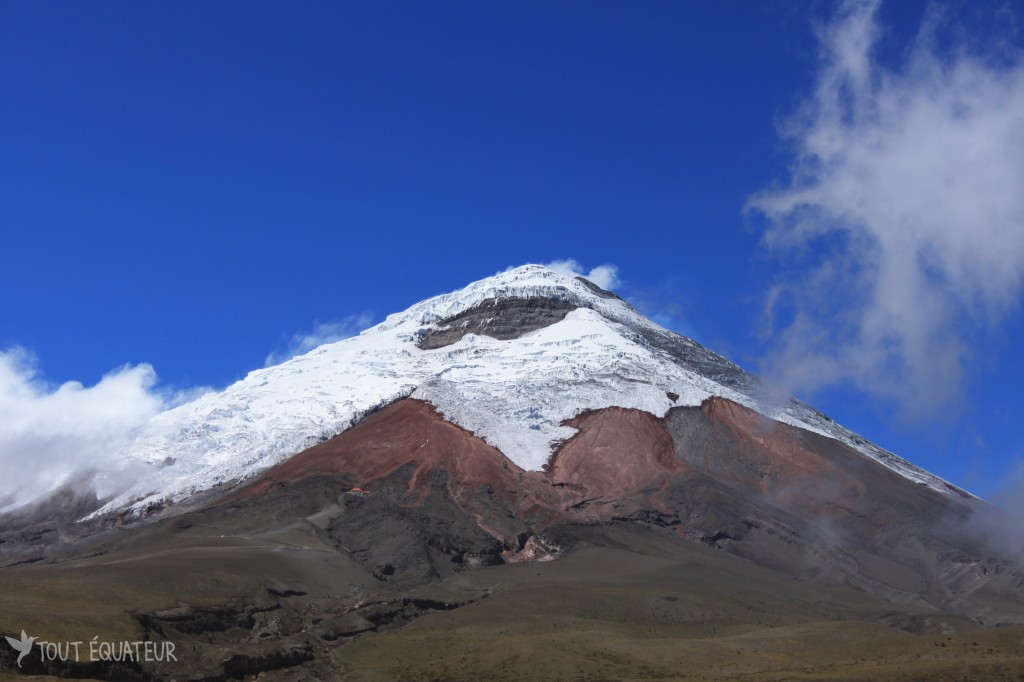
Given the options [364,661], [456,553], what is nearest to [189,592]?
[364,661]

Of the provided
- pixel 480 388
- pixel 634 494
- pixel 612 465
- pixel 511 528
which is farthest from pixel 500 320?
pixel 511 528

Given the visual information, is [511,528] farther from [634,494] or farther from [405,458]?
[405,458]

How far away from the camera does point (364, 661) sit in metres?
73.4

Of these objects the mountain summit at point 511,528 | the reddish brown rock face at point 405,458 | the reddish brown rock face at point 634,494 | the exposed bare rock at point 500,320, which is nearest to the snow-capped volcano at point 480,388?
the exposed bare rock at point 500,320

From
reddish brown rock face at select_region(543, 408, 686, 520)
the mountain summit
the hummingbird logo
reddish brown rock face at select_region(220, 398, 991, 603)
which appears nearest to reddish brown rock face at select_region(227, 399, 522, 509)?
reddish brown rock face at select_region(220, 398, 991, 603)

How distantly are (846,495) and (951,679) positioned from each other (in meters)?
65.1

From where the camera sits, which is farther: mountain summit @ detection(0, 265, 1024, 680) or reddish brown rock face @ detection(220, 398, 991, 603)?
reddish brown rock face @ detection(220, 398, 991, 603)

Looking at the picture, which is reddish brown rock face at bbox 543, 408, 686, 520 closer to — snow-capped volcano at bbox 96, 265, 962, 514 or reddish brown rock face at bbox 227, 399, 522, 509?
snow-capped volcano at bbox 96, 265, 962, 514

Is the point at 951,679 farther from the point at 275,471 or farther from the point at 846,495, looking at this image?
the point at 275,471

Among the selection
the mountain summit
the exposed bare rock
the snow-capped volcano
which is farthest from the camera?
the exposed bare rock

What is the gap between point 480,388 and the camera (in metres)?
140

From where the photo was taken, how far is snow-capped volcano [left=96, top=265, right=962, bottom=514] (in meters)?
130

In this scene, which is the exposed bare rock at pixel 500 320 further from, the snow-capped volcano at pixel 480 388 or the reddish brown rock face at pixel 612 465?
the reddish brown rock face at pixel 612 465

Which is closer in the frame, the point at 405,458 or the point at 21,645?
the point at 21,645
